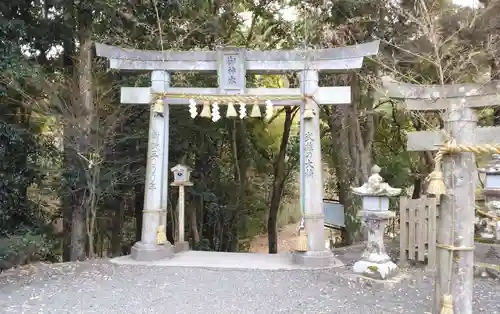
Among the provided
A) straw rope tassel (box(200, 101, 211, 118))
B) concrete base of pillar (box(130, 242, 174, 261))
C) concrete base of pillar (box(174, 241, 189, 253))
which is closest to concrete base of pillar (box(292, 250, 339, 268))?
concrete base of pillar (box(130, 242, 174, 261))

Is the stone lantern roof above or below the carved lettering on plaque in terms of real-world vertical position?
below

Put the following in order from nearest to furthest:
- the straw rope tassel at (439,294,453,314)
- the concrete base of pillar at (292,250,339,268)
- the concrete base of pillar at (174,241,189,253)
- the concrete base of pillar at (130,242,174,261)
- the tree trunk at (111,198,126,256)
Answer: the straw rope tassel at (439,294,453,314)
the concrete base of pillar at (292,250,339,268)
the concrete base of pillar at (130,242,174,261)
the concrete base of pillar at (174,241,189,253)
the tree trunk at (111,198,126,256)

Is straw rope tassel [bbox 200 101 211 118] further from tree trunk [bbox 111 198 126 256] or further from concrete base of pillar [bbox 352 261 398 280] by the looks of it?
tree trunk [bbox 111 198 126 256]

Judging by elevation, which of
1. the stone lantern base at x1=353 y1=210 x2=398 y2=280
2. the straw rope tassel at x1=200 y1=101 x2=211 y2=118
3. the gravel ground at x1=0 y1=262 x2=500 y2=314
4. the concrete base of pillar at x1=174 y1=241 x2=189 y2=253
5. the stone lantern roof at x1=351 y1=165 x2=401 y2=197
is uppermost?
the straw rope tassel at x1=200 y1=101 x2=211 y2=118

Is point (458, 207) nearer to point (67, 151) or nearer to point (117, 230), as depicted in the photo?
point (67, 151)

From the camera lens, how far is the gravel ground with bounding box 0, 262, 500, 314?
4.95 meters

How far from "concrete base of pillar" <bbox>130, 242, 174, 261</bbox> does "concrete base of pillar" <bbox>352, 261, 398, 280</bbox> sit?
3.10 meters

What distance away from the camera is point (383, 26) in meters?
9.03

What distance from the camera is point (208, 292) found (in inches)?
218

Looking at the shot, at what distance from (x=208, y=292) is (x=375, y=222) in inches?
103

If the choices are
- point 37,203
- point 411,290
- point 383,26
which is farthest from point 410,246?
point 37,203

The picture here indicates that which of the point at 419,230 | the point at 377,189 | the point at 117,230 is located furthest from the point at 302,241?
the point at 117,230

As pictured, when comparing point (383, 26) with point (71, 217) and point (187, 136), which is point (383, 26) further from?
point (71, 217)

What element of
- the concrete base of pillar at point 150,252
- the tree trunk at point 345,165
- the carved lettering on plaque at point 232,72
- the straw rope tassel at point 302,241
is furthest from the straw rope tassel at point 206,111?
the tree trunk at point 345,165
